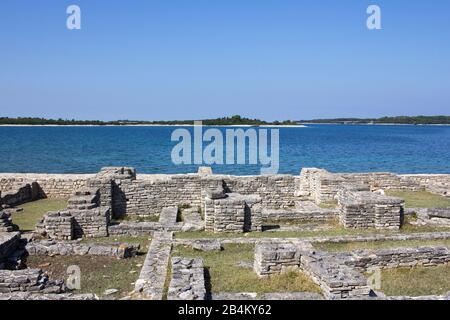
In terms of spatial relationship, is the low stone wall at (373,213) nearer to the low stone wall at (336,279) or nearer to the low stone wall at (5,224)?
the low stone wall at (336,279)

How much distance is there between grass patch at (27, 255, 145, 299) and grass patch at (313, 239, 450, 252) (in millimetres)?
4357

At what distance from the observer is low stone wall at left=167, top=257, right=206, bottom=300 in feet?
20.9

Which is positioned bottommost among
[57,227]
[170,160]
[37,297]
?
[170,160]

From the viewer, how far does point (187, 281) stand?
7031 millimetres

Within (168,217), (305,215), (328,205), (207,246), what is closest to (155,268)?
(207,246)

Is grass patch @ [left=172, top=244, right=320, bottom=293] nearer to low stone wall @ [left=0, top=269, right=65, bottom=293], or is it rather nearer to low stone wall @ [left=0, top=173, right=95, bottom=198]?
low stone wall @ [left=0, top=269, right=65, bottom=293]

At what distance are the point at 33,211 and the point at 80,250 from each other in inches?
246

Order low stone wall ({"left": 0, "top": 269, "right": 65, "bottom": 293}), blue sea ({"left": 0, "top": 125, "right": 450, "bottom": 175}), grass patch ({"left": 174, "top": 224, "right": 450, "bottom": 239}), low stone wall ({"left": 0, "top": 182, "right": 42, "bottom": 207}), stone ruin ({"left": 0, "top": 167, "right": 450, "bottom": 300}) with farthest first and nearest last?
blue sea ({"left": 0, "top": 125, "right": 450, "bottom": 175}) < low stone wall ({"left": 0, "top": 182, "right": 42, "bottom": 207}) < grass patch ({"left": 174, "top": 224, "right": 450, "bottom": 239}) < stone ruin ({"left": 0, "top": 167, "right": 450, "bottom": 300}) < low stone wall ({"left": 0, "top": 269, "right": 65, "bottom": 293})

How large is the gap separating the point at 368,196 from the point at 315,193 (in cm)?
398

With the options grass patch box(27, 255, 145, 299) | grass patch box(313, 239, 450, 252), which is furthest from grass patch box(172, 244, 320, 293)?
grass patch box(313, 239, 450, 252)

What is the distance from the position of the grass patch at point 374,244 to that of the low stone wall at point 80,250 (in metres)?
4.44

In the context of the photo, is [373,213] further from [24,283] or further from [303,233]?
[24,283]

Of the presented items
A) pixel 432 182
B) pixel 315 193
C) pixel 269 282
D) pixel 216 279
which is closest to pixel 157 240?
pixel 216 279

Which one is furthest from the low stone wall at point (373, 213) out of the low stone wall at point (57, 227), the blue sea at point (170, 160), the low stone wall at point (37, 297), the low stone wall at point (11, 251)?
the blue sea at point (170, 160)
